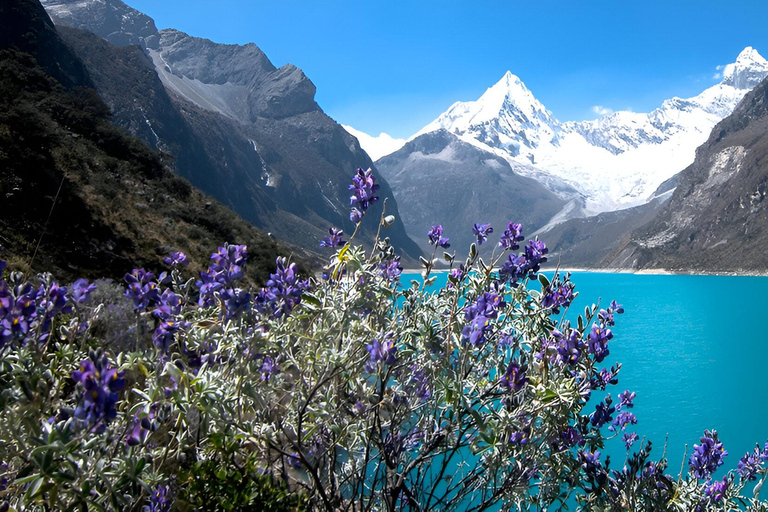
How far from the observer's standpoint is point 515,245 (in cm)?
303

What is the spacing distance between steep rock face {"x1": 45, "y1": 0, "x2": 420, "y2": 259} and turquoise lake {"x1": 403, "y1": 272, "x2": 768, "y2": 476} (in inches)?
2487

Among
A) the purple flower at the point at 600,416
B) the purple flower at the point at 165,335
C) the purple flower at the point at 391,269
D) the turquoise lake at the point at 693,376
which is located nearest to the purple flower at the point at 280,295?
the purple flower at the point at 165,335

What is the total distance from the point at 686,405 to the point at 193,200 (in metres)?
23.8

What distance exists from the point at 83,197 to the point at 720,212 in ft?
481

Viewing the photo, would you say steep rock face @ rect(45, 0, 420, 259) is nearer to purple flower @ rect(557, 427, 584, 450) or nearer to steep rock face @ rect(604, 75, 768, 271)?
steep rock face @ rect(604, 75, 768, 271)

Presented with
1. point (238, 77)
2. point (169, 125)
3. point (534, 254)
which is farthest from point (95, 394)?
point (238, 77)

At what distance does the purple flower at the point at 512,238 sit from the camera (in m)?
2.97

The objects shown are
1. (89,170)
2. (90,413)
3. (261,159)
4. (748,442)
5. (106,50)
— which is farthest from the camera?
(261,159)

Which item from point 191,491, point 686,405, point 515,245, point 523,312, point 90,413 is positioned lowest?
point 686,405

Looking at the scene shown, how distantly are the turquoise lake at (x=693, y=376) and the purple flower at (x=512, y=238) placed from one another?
367 cm

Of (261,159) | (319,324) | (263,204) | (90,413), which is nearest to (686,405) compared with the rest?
(319,324)

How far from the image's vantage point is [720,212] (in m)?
121

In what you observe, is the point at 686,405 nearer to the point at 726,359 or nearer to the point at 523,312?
the point at 726,359

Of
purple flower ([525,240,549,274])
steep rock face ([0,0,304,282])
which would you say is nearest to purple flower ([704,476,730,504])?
purple flower ([525,240,549,274])
